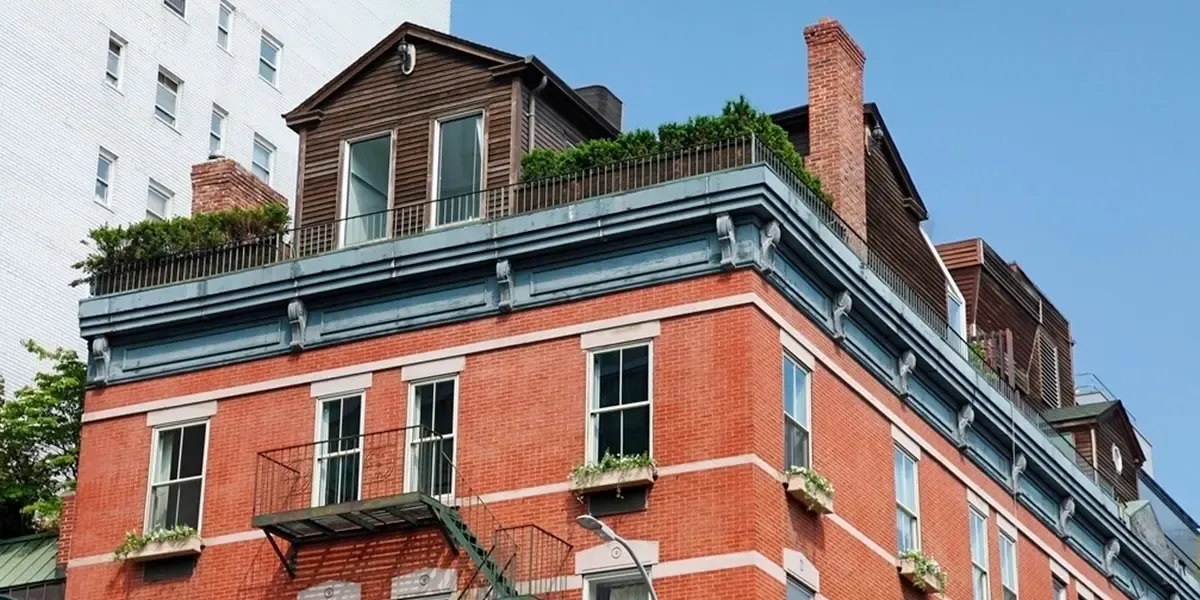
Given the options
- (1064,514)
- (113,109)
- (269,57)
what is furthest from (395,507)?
(269,57)

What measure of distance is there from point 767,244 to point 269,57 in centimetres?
3846

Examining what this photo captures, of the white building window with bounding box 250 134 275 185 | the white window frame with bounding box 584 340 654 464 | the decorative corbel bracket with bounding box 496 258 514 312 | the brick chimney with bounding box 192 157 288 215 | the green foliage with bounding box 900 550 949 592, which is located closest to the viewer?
the white window frame with bounding box 584 340 654 464

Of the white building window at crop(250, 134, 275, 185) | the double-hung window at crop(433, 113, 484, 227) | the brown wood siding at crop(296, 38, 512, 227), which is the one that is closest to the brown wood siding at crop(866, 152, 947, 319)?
the brown wood siding at crop(296, 38, 512, 227)

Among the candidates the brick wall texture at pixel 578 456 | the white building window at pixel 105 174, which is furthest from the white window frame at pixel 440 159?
the white building window at pixel 105 174

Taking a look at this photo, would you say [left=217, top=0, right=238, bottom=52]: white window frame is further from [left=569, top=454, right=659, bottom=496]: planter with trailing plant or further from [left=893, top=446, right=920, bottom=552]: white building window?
[left=569, top=454, right=659, bottom=496]: planter with trailing plant

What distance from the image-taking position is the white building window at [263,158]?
6912cm

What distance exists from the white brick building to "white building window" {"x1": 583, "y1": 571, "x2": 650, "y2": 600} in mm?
27902

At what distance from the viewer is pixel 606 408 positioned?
35000mm

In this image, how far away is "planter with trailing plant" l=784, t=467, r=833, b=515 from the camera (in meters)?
34.2

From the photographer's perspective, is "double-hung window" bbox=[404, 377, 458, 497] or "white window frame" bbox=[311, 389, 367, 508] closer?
"double-hung window" bbox=[404, 377, 458, 497]

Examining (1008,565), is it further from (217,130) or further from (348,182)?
(217,130)

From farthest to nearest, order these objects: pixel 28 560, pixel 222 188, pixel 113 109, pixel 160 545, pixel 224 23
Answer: pixel 224 23, pixel 113 109, pixel 222 188, pixel 28 560, pixel 160 545

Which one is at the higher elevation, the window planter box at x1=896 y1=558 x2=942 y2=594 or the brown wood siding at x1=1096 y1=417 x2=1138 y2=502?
the brown wood siding at x1=1096 y1=417 x2=1138 y2=502

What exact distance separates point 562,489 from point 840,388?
5.33 m
